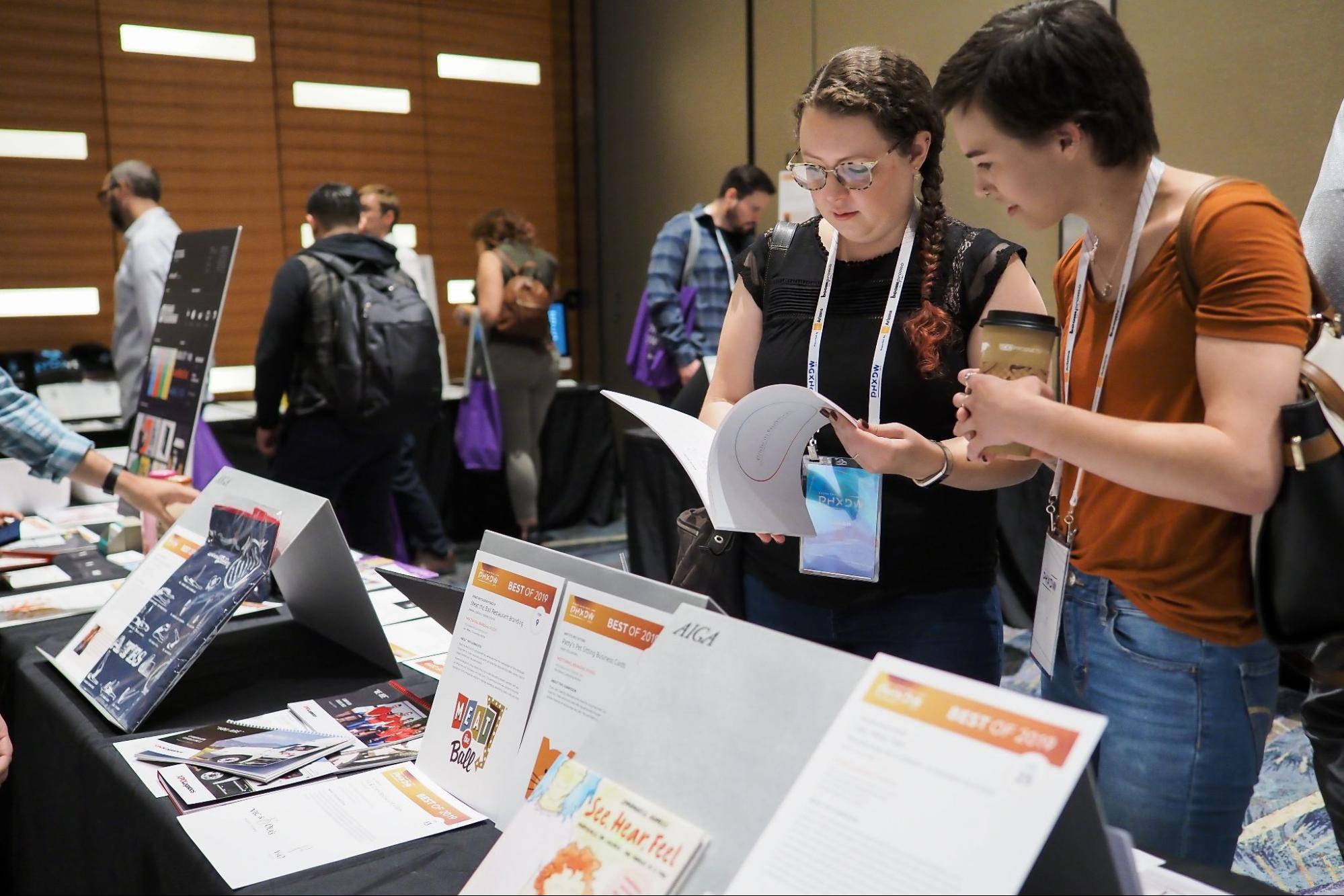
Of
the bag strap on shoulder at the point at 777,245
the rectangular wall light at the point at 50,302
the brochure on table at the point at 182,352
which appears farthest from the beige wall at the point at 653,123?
the bag strap on shoulder at the point at 777,245

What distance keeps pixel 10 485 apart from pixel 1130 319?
2.74m

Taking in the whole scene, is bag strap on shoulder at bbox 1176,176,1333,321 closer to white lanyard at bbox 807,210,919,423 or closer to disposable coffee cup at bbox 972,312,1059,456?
disposable coffee cup at bbox 972,312,1059,456

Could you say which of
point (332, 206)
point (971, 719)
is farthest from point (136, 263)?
point (971, 719)

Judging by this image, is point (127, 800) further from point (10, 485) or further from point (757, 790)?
point (10, 485)

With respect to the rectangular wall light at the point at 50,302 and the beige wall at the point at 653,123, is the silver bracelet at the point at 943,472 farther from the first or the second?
the rectangular wall light at the point at 50,302

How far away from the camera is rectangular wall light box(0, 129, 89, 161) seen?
5.09m

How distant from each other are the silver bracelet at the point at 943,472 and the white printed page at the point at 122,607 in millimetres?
1076

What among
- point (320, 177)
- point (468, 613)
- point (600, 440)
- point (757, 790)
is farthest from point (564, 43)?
point (757, 790)

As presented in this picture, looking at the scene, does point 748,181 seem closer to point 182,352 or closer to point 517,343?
point 517,343

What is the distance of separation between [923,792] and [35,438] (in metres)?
2.06

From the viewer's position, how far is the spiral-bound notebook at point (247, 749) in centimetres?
124

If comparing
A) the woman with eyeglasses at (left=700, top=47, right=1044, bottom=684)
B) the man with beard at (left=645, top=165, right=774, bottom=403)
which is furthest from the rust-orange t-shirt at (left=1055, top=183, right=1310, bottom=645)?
the man with beard at (left=645, top=165, right=774, bottom=403)

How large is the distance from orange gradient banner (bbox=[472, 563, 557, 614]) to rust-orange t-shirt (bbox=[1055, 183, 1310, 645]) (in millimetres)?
567

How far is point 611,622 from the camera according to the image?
3.31ft
